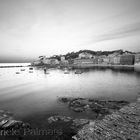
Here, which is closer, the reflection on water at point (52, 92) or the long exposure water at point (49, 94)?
the long exposure water at point (49, 94)

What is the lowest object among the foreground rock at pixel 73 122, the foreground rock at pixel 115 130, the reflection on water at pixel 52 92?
the reflection on water at pixel 52 92

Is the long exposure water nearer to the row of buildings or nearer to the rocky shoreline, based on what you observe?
the rocky shoreline

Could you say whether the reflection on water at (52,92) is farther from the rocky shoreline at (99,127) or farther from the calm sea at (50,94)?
the rocky shoreline at (99,127)

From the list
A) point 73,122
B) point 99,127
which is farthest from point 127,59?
point 99,127

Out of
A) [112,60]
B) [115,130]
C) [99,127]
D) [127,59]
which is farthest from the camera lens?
[112,60]

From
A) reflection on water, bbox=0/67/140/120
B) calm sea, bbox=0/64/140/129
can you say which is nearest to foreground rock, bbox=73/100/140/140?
calm sea, bbox=0/64/140/129

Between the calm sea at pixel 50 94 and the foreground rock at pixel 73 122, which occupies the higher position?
the foreground rock at pixel 73 122

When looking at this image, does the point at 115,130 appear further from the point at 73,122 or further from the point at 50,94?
the point at 50,94

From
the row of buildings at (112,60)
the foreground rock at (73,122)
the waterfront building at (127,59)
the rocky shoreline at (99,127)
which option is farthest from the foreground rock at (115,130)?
the row of buildings at (112,60)

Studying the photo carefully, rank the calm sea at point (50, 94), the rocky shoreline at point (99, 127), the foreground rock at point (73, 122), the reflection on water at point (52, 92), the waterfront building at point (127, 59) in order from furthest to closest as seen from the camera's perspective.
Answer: the waterfront building at point (127, 59)
the reflection on water at point (52, 92)
the calm sea at point (50, 94)
the foreground rock at point (73, 122)
the rocky shoreline at point (99, 127)

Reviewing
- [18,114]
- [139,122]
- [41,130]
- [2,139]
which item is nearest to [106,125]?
[139,122]

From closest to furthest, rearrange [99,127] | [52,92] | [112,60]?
[99,127], [52,92], [112,60]

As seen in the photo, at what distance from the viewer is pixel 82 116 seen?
422 inches

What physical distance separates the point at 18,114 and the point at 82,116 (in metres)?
8.09
